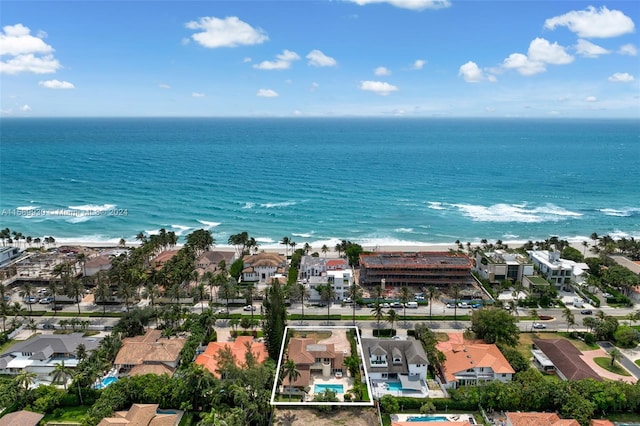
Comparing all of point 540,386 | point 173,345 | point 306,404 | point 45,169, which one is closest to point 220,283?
point 173,345

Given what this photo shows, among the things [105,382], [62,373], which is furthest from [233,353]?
[62,373]

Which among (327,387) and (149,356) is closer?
(327,387)

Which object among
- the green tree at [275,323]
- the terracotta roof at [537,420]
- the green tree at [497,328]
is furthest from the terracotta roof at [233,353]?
the green tree at [497,328]

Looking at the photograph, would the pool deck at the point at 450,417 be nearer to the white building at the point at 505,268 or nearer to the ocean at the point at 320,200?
the white building at the point at 505,268

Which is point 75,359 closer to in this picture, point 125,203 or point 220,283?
point 220,283

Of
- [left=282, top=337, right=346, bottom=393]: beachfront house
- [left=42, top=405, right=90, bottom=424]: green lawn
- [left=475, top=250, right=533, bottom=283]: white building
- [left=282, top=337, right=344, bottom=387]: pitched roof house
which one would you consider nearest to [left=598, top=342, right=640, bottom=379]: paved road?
[left=475, top=250, right=533, bottom=283]: white building

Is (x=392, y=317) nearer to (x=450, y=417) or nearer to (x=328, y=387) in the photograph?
(x=450, y=417)
